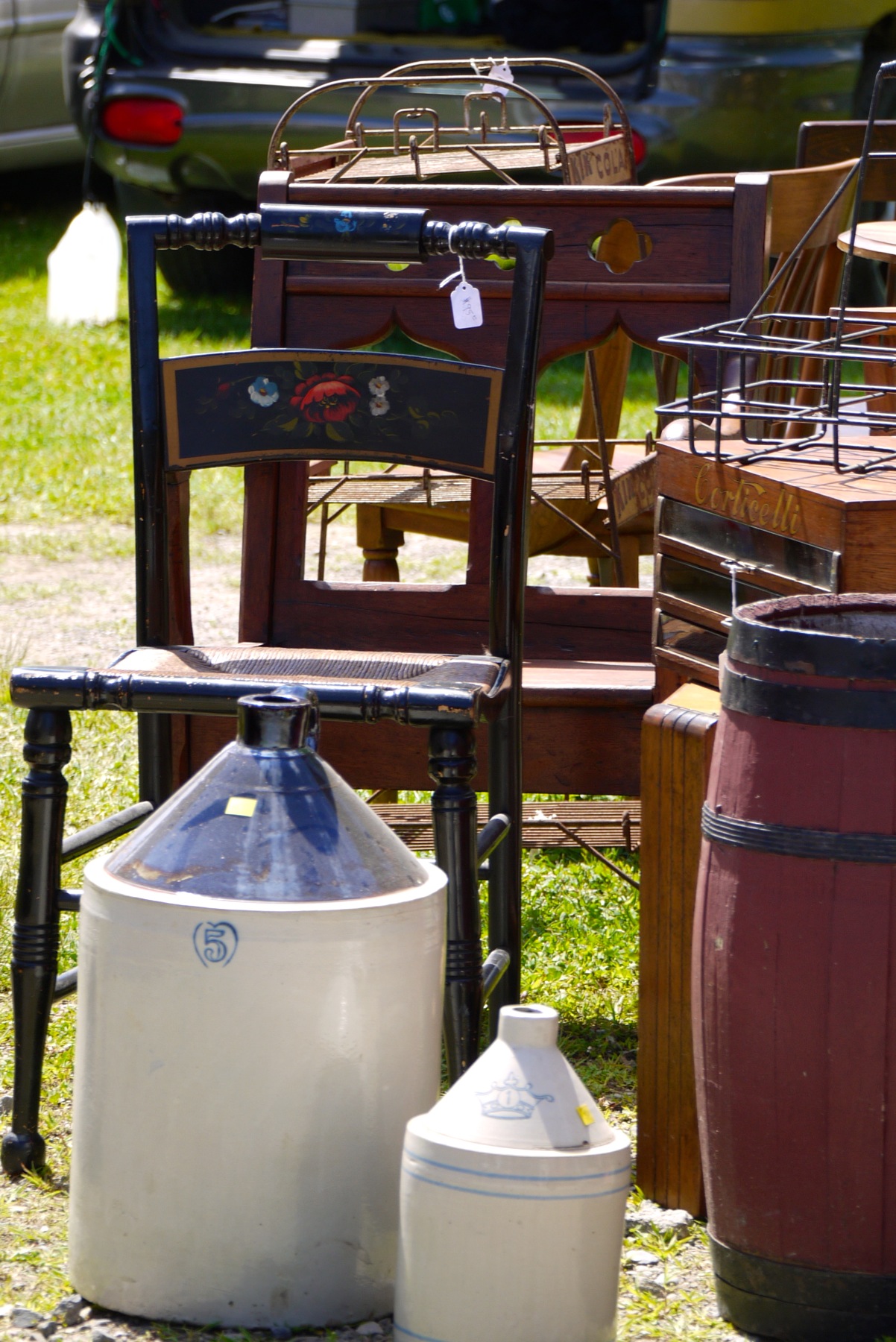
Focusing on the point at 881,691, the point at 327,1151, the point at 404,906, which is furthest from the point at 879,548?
the point at 327,1151

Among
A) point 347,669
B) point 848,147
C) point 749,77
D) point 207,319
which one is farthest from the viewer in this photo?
point 207,319

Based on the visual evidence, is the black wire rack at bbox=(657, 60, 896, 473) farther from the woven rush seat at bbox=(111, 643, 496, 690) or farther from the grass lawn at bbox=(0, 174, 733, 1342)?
the grass lawn at bbox=(0, 174, 733, 1342)

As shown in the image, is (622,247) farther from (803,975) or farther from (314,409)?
(803,975)

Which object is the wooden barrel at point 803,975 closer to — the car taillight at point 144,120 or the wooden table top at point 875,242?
the wooden table top at point 875,242

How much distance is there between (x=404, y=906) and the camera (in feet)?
5.47

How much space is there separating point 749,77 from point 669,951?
223 inches

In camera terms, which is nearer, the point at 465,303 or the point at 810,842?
the point at 810,842

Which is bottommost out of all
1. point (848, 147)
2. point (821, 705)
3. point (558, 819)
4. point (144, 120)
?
point (558, 819)

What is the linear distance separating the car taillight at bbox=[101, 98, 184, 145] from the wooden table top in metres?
4.78

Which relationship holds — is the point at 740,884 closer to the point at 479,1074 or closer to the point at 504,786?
the point at 479,1074

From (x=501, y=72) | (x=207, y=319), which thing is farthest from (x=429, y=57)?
(x=501, y=72)

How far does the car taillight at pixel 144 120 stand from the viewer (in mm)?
7477

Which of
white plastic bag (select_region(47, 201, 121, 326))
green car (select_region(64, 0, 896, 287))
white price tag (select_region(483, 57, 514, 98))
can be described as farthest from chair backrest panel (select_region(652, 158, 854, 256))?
green car (select_region(64, 0, 896, 287))

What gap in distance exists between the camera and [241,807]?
5.50 ft
